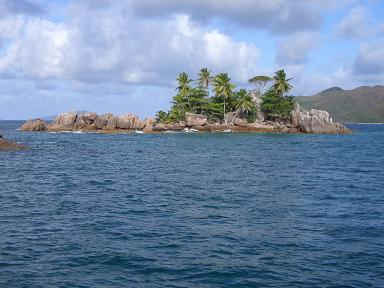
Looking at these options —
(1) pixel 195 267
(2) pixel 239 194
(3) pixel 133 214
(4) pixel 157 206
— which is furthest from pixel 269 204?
(1) pixel 195 267

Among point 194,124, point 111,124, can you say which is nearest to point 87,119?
point 111,124

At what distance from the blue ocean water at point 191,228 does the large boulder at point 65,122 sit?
90.6 meters

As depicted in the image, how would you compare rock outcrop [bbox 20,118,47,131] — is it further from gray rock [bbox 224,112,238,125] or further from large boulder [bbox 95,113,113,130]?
gray rock [bbox 224,112,238,125]

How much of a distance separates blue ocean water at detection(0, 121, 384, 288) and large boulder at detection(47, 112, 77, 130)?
3567 inches

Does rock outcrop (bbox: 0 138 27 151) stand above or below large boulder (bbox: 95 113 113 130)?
below

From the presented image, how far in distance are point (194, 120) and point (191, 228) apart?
110689 millimetres

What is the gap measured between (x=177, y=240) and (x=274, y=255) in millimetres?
5192

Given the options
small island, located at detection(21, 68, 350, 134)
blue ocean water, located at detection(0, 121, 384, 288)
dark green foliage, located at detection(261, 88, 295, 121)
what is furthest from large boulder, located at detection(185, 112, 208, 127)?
blue ocean water, located at detection(0, 121, 384, 288)

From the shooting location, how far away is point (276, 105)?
136375mm

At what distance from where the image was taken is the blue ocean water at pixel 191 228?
17875 millimetres

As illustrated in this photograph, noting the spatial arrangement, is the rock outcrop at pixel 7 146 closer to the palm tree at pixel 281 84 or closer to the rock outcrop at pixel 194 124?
the rock outcrop at pixel 194 124

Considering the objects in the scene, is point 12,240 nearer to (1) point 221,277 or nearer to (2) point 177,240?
(2) point 177,240

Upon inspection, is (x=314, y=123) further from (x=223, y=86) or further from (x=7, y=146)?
(x=7, y=146)

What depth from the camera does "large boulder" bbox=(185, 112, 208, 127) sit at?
135 m
